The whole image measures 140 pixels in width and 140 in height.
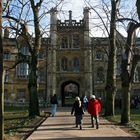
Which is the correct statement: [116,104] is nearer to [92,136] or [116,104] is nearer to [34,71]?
[34,71]

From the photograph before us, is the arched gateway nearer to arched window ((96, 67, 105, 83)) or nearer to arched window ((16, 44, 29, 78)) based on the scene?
arched window ((96, 67, 105, 83))

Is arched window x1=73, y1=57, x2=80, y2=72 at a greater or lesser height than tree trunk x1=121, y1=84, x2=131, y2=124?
greater

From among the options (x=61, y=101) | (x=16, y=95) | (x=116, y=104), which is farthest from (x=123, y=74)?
(x=16, y=95)

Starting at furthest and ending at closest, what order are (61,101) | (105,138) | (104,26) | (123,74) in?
1. (61,101)
2. (104,26)
3. (123,74)
4. (105,138)

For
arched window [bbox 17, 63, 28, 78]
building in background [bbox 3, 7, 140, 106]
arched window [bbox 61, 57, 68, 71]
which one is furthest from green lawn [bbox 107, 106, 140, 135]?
arched window [bbox 17, 63, 28, 78]

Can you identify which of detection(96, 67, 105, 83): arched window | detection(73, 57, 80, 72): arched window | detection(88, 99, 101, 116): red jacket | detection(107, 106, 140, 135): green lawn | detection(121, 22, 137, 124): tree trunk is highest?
detection(73, 57, 80, 72): arched window

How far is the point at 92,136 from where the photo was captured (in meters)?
17.7

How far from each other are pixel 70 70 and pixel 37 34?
124 ft

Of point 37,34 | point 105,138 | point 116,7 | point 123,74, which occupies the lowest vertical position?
point 105,138

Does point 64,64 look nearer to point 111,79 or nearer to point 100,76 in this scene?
point 100,76

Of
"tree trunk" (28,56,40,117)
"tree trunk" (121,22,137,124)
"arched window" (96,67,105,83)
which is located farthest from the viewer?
"arched window" (96,67,105,83)

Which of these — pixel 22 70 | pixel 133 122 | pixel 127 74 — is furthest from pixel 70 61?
pixel 127 74

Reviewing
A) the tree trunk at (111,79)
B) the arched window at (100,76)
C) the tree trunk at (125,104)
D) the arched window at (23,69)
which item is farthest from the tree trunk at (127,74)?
the arched window at (23,69)

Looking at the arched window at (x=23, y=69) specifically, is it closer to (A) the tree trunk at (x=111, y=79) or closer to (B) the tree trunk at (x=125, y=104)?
(A) the tree trunk at (x=111, y=79)
